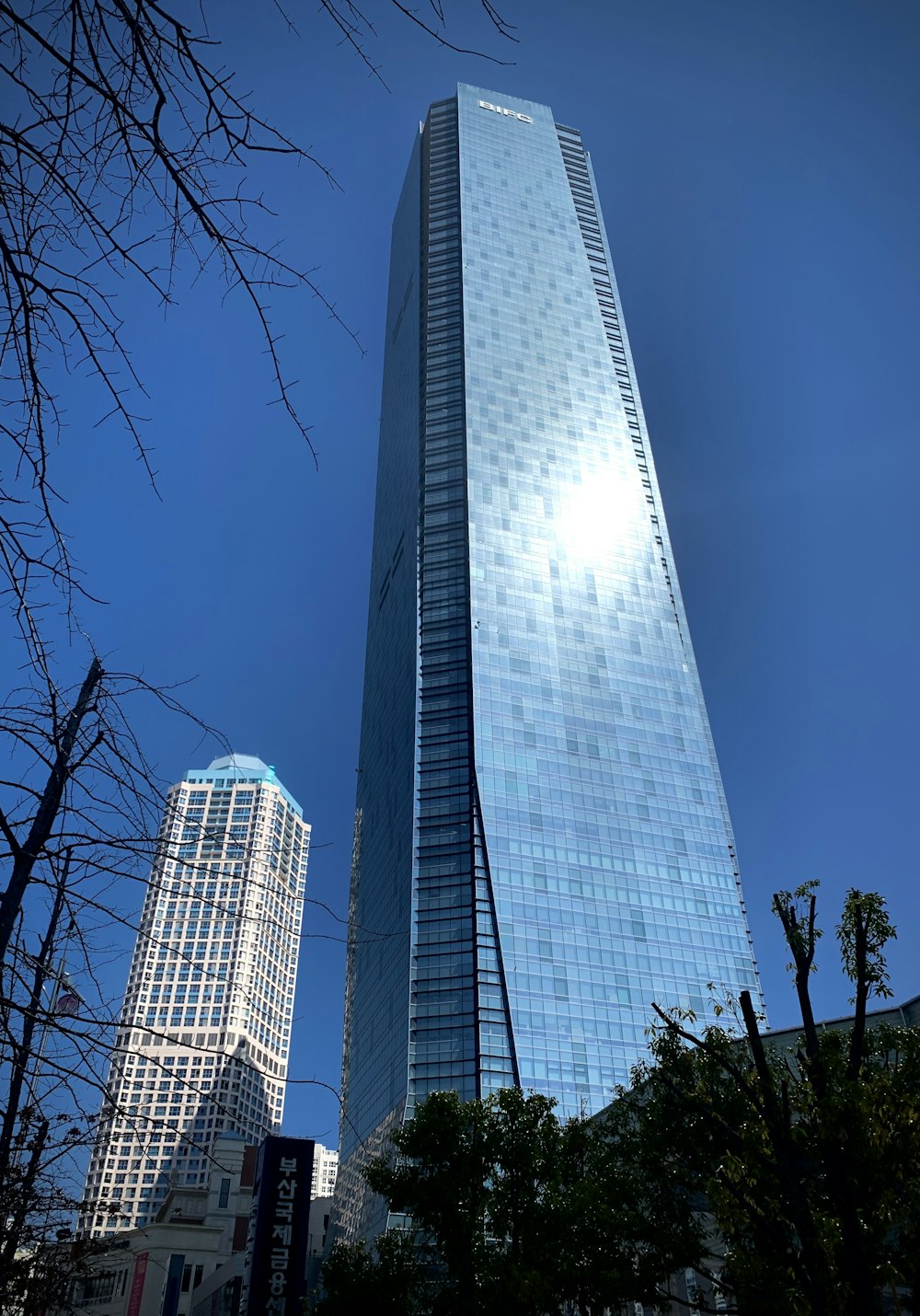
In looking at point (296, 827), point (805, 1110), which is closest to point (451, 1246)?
point (805, 1110)

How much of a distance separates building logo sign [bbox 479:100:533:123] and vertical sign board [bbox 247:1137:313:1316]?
172 m

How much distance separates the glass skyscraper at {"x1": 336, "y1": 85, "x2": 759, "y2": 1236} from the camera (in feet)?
310

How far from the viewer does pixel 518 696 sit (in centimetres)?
11125

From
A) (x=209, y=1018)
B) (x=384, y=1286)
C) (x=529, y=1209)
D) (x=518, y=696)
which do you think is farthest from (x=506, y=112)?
(x=384, y=1286)

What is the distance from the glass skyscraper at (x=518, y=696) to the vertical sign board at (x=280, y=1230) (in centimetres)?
2689

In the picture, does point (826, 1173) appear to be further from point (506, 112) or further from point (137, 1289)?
point (506, 112)

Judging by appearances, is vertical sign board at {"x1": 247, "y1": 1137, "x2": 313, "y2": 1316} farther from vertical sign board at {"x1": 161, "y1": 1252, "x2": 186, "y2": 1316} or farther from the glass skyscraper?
vertical sign board at {"x1": 161, "y1": 1252, "x2": 186, "y2": 1316}

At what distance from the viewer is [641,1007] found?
311 ft

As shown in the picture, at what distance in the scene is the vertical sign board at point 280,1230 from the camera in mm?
38750

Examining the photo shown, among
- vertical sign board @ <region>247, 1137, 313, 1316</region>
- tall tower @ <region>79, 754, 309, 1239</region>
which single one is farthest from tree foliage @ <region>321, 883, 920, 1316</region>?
tall tower @ <region>79, 754, 309, 1239</region>

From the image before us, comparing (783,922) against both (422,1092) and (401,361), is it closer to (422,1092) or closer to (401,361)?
(422,1092)

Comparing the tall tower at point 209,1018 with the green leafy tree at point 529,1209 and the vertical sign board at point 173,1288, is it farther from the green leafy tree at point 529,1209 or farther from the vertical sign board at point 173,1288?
the green leafy tree at point 529,1209

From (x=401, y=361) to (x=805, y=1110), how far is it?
156 metres

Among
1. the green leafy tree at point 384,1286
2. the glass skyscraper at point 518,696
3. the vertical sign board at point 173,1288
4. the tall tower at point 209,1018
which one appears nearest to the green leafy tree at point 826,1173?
the green leafy tree at point 384,1286
